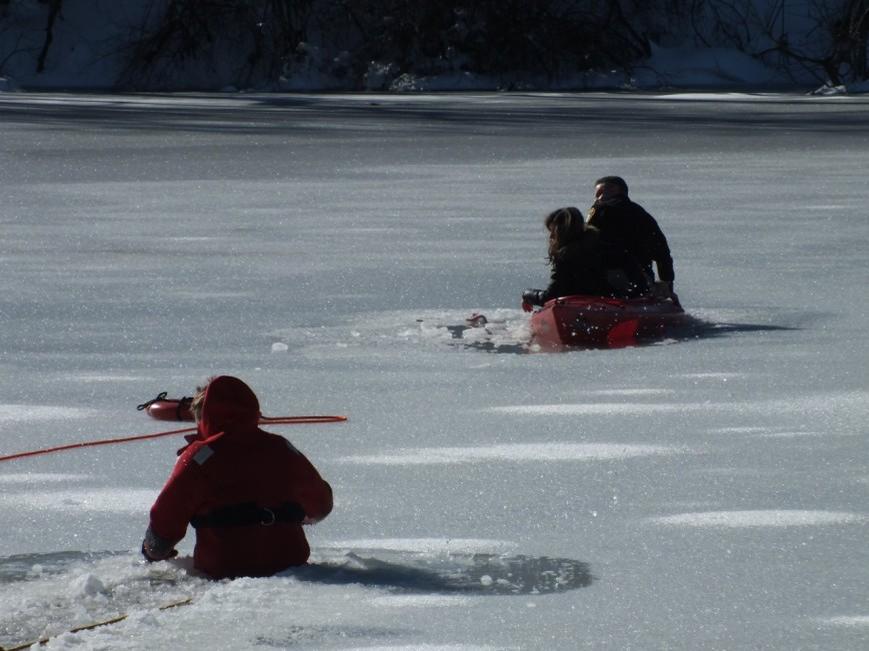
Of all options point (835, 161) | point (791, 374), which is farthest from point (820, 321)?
point (835, 161)

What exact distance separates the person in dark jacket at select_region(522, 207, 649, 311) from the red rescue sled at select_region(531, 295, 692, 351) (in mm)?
152

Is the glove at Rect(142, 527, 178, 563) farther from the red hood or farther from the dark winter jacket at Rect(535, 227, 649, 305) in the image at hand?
the dark winter jacket at Rect(535, 227, 649, 305)

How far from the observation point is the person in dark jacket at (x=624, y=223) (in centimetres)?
729

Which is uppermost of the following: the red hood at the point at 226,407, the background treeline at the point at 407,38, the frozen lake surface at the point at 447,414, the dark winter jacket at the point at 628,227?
the background treeline at the point at 407,38

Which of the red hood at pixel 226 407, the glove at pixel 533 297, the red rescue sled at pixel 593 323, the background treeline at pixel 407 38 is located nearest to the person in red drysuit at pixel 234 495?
the red hood at pixel 226 407

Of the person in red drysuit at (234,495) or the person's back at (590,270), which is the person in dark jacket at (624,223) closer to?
the person's back at (590,270)

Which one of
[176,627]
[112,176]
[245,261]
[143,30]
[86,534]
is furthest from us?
[143,30]

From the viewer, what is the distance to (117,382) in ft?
19.5

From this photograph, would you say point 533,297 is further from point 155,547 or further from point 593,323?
point 155,547

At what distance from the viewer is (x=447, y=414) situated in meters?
5.33

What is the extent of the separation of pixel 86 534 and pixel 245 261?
574 cm

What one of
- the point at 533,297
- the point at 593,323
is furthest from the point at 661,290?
the point at 593,323

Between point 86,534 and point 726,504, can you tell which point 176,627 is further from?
point 726,504

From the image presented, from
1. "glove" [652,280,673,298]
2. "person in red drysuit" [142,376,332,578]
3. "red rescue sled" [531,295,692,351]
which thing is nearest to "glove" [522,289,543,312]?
"red rescue sled" [531,295,692,351]
